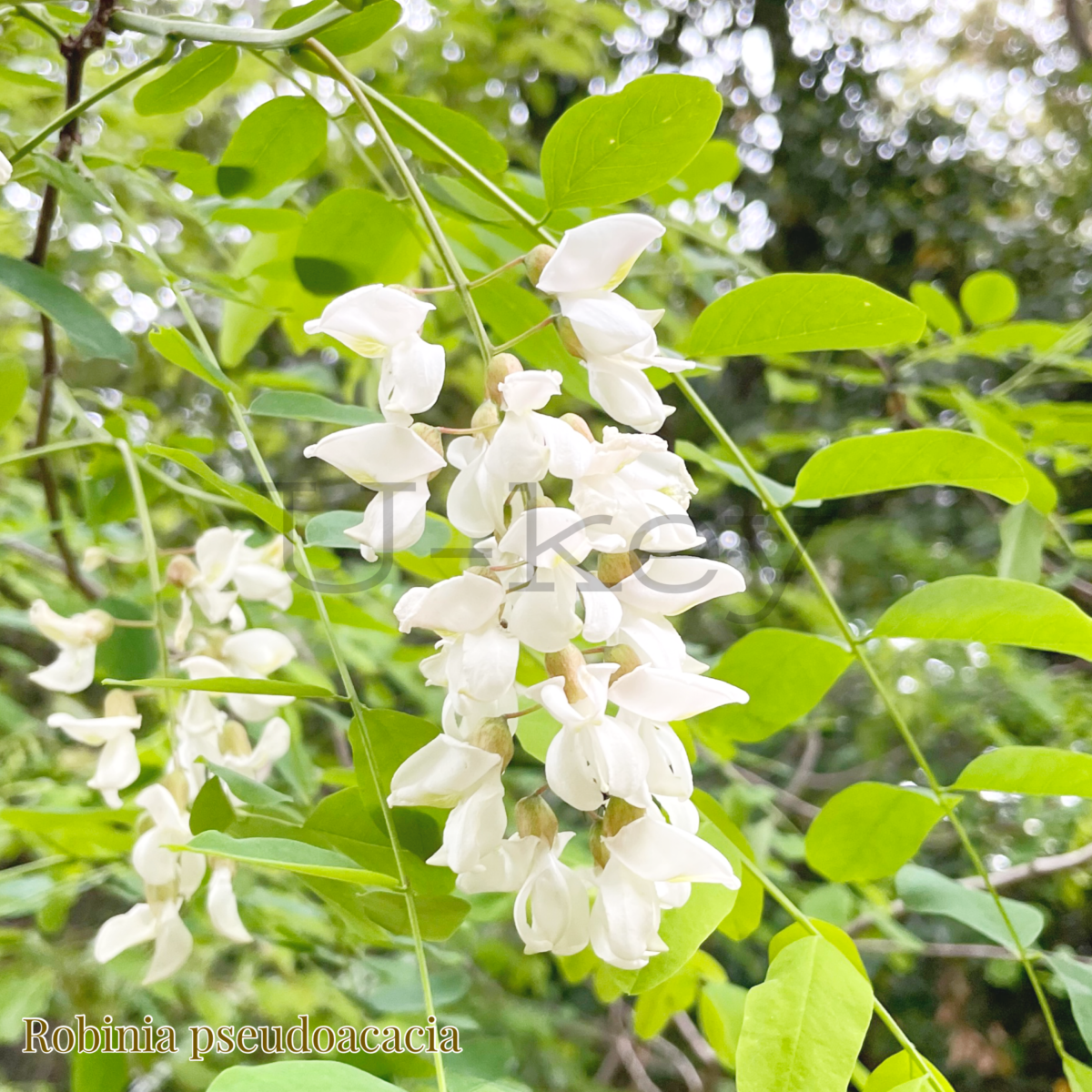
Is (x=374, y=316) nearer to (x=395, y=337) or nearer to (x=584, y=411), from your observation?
(x=395, y=337)

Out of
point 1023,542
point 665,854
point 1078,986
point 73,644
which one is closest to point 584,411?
point 1023,542

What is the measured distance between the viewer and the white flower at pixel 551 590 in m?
0.26

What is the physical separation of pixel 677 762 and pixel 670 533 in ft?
0.23

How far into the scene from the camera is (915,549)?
174cm

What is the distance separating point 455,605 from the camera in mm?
262

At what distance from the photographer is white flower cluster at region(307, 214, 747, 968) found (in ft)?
0.86

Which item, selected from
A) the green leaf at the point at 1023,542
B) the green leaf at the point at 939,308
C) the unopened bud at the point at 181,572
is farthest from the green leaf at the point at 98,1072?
the green leaf at the point at 939,308

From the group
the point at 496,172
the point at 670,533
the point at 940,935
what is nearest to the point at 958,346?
the point at 496,172

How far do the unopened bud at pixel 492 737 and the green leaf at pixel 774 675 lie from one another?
169mm

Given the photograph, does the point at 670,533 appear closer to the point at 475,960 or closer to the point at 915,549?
the point at 475,960

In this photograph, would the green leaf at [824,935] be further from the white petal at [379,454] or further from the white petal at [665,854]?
the white petal at [379,454]

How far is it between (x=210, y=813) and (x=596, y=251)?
0.27 meters

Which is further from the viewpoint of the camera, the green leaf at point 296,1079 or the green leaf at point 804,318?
the green leaf at point 804,318

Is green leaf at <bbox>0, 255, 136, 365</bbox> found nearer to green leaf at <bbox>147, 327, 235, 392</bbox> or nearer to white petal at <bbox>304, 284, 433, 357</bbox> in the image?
green leaf at <bbox>147, 327, 235, 392</bbox>
